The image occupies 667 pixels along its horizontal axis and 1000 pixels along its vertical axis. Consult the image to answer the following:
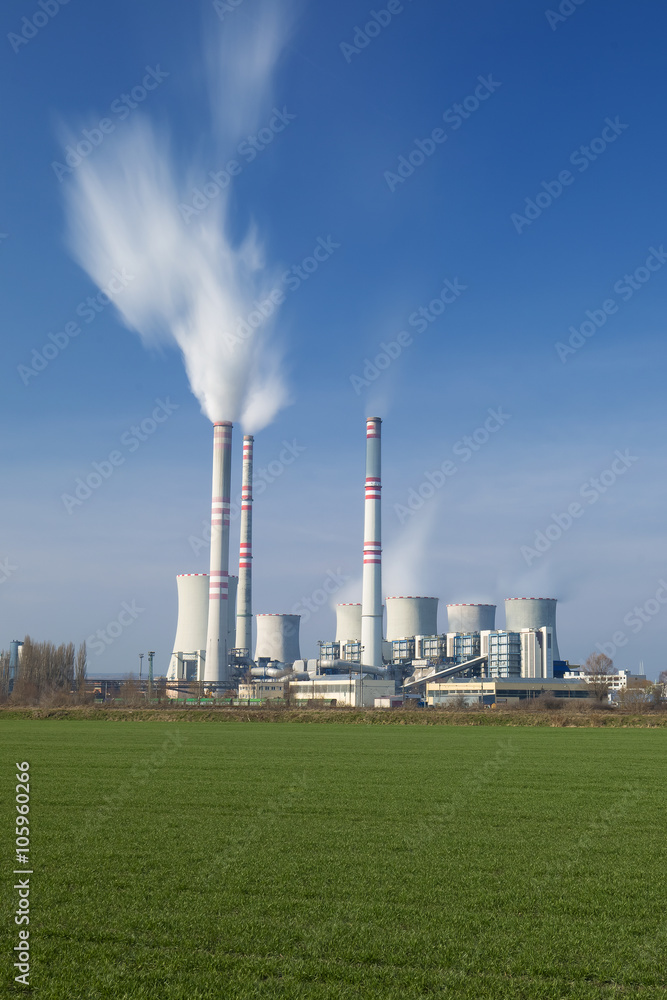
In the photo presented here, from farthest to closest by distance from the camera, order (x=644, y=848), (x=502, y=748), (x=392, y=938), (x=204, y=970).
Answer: (x=502, y=748) < (x=644, y=848) < (x=392, y=938) < (x=204, y=970)

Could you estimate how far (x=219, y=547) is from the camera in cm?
7056

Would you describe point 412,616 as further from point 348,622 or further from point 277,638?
point 277,638

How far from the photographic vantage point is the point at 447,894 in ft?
24.0

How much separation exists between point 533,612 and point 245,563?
94.0 ft

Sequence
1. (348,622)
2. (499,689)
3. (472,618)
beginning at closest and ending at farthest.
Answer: (499,689) → (472,618) → (348,622)

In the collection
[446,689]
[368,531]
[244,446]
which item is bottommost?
[446,689]

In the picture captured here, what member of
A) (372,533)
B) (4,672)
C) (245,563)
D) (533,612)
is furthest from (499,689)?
(4,672)

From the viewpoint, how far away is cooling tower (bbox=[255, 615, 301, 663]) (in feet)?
290

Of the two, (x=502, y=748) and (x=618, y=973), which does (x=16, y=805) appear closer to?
(x=618, y=973)

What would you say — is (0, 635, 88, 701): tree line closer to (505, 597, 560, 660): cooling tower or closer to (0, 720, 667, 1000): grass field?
(505, 597, 560, 660): cooling tower

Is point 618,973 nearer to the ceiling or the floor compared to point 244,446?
nearer to the floor

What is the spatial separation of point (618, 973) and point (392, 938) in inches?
62.0

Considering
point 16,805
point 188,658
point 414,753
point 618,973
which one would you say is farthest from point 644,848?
point 188,658

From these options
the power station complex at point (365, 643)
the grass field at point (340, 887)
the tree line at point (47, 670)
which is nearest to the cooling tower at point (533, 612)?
the power station complex at point (365, 643)
